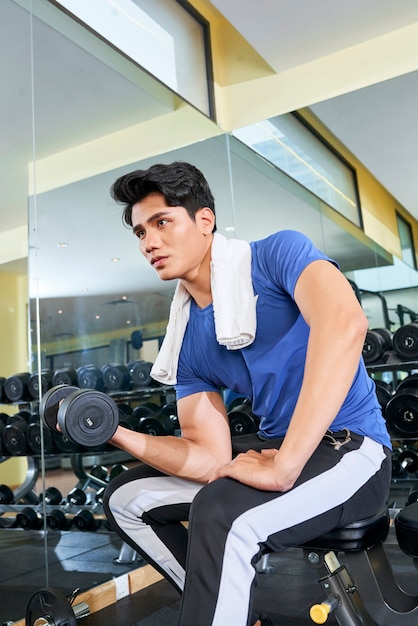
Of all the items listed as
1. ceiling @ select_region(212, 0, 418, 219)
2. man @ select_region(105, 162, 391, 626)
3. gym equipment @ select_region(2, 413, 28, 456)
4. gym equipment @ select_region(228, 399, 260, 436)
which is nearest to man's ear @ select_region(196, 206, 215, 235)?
man @ select_region(105, 162, 391, 626)

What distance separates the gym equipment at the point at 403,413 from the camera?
2.60 m

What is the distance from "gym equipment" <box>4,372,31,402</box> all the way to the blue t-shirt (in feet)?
3.30

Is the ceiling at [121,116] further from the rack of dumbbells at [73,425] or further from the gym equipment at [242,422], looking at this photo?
the gym equipment at [242,422]

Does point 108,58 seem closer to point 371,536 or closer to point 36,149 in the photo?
point 36,149

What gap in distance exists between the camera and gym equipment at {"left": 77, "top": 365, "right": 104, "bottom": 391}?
2.79 metres

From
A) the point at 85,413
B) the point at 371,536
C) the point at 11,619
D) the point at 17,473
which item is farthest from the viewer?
the point at 17,473

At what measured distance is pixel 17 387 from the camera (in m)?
2.08

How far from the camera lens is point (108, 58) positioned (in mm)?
2842

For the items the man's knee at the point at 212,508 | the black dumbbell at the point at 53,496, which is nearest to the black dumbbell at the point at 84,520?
the black dumbbell at the point at 53,496

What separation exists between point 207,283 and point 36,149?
123 centimetres

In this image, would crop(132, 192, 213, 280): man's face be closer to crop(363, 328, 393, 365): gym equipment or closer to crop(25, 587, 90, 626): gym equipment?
crop(25, 587, 90, 626): gym equipment

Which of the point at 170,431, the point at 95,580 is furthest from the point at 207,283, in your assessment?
the point at 170,431

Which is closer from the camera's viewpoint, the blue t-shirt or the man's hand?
the man's hand

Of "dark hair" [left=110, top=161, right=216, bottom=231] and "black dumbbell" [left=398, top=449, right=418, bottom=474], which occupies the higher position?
"dark hair" [left=110, top=161, right=216, bottom=231]
